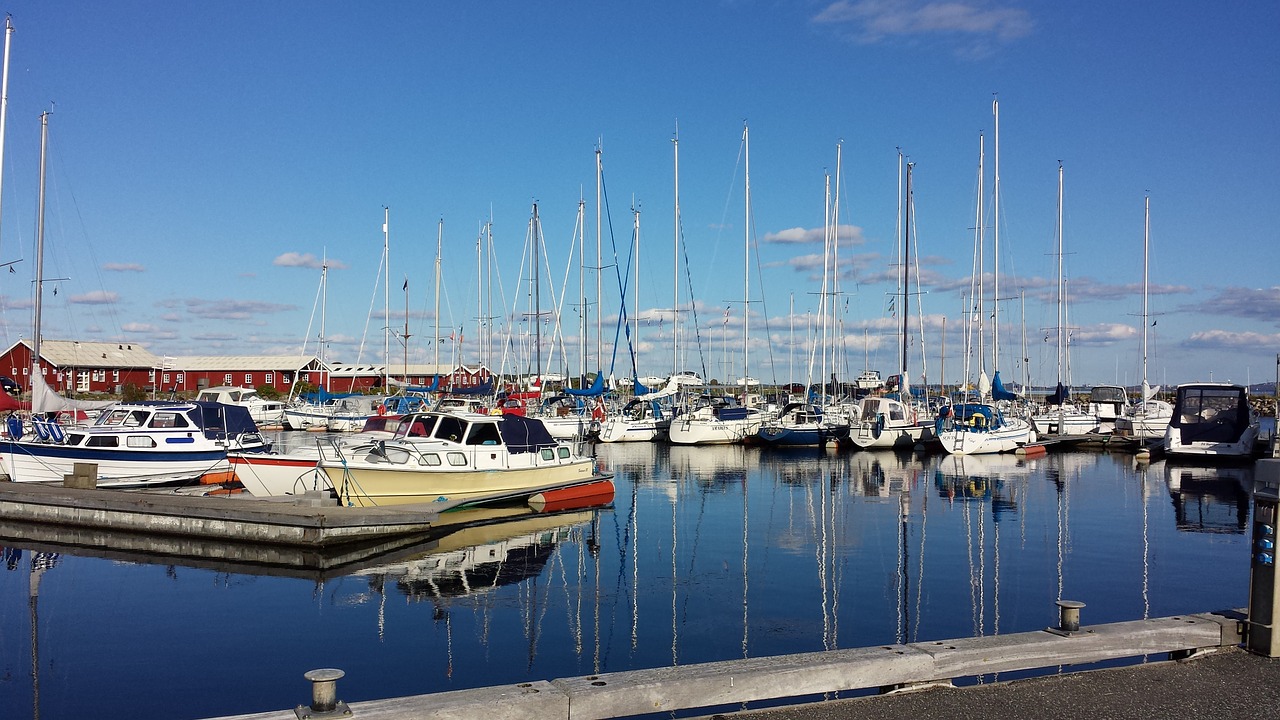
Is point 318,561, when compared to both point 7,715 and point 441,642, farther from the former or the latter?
point 7,715

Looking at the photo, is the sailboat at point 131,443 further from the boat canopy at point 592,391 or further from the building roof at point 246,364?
the building roof at point 246,364

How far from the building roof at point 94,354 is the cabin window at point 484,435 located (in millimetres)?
68507

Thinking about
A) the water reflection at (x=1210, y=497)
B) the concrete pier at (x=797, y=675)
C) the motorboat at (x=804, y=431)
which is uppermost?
the concrete pier at (x=797, y=675)

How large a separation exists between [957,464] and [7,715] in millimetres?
40586

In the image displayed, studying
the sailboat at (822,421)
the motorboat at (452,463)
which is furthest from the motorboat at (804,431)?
the motorboat at (452,463)

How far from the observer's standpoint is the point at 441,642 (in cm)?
1313

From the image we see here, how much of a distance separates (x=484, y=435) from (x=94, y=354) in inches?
2933

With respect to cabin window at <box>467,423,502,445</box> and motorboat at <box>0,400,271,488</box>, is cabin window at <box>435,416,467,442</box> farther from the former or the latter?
motorboat at <box>0,400,271,488</box>

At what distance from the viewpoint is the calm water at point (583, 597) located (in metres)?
11.8

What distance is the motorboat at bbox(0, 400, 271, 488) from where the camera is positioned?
2747 centimetres

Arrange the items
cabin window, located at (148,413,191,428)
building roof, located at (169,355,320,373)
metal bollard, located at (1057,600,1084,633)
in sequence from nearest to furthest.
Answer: metal bollard, located at (1057,600,1084,633)
cabin window, located at (148,413,191,428)
building roof, located at (169,355,320,373)

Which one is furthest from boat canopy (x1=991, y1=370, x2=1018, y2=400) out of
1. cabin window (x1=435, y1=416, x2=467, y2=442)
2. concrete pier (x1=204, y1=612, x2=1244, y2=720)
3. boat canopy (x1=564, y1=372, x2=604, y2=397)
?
concrete pier (x1=204, y1=612, x2=1244, y2=720)

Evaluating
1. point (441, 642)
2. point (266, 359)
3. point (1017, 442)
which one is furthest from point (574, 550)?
point (266, 359)

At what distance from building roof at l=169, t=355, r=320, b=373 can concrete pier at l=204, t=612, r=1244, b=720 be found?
306 feet
